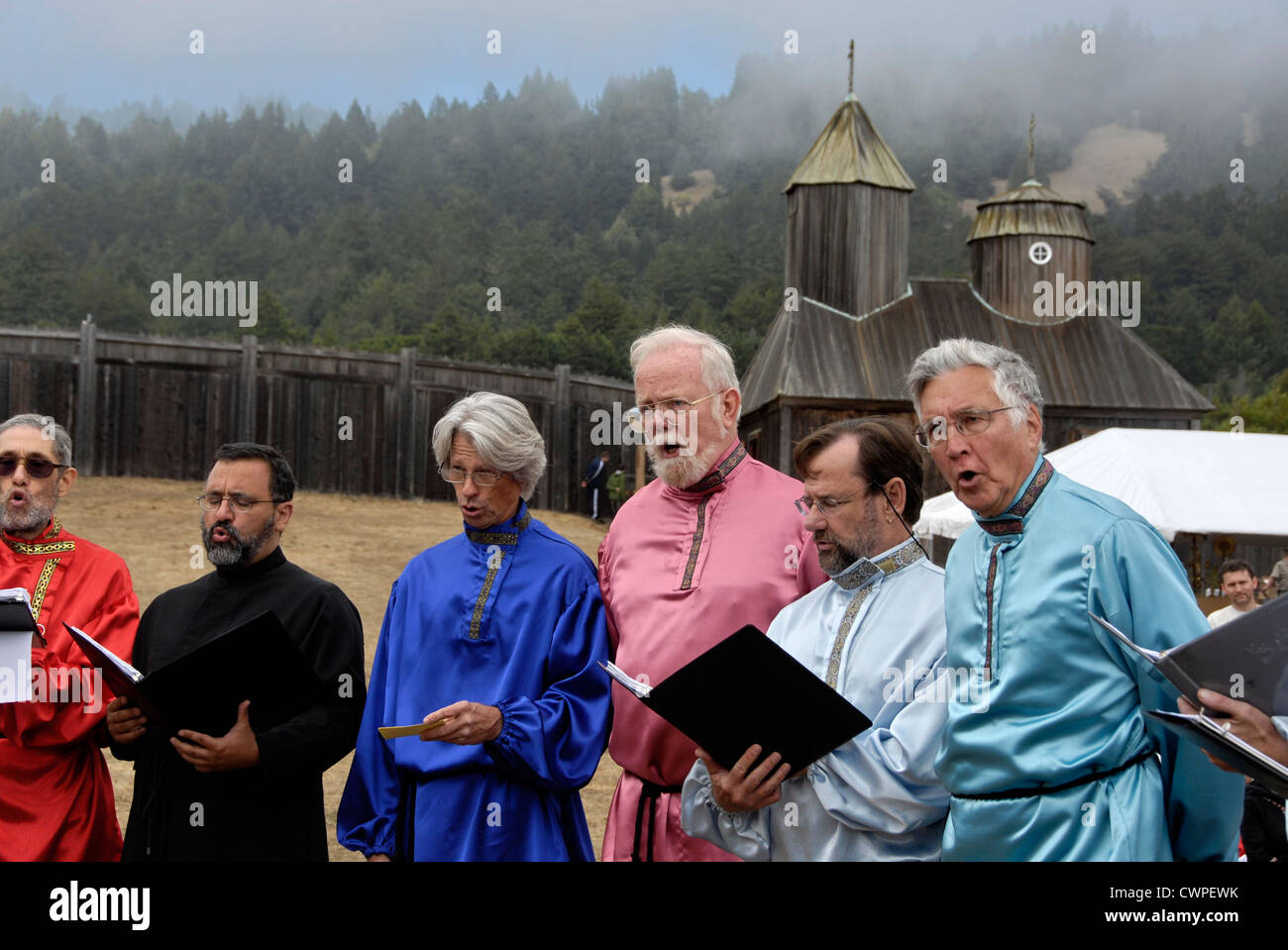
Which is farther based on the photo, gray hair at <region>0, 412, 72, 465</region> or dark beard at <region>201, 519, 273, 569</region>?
gray hair at <region>0, 412, 72, 465</region>

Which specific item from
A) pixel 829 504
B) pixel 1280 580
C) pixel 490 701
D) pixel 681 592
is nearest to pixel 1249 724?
pixel 829 504

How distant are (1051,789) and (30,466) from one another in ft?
10.4

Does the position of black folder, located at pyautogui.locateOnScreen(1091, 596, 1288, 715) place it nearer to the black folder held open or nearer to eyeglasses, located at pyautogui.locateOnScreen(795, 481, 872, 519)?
the black folder held open

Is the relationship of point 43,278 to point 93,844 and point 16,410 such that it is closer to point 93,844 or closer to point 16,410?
point 16,410

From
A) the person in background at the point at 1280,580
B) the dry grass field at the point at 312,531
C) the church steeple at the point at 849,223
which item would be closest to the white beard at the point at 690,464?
the dry grass field at the point at 312,531

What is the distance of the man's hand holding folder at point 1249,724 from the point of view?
2316 millimetres

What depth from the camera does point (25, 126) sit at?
356ft

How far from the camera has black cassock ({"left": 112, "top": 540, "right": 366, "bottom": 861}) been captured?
11.2 feet

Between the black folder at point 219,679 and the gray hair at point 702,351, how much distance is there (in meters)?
1.29

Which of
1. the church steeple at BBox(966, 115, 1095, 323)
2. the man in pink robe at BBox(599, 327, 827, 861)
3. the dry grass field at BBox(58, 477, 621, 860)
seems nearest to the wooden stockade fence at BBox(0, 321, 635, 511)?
the dry grass field at BBox(58, 477, 621, 860)

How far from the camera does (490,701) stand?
11.0 ft

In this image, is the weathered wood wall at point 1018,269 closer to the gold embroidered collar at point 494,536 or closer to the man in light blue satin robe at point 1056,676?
the gold embroidered collar at point 494,536

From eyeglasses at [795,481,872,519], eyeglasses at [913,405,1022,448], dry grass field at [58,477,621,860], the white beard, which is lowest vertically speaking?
dry grass field at [58,477,621,860]

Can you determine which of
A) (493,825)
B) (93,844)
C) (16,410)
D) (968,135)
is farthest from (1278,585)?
(968,135)
